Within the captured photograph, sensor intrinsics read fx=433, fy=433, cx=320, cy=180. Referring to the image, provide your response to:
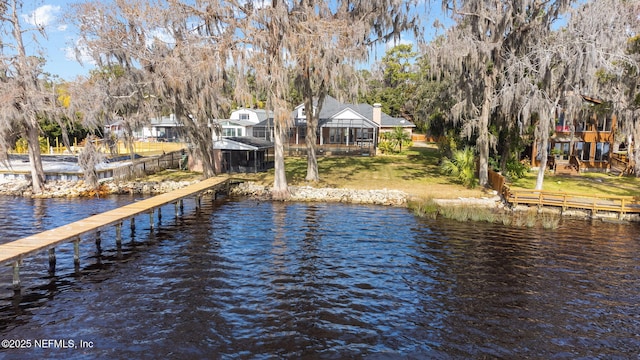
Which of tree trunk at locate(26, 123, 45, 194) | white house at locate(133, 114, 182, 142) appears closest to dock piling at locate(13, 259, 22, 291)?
tree trunk at locate(26, 123, 45, 194)

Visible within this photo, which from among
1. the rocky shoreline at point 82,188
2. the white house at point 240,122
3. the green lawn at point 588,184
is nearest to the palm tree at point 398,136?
the green lawn at point 588,184

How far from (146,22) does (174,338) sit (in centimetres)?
2119

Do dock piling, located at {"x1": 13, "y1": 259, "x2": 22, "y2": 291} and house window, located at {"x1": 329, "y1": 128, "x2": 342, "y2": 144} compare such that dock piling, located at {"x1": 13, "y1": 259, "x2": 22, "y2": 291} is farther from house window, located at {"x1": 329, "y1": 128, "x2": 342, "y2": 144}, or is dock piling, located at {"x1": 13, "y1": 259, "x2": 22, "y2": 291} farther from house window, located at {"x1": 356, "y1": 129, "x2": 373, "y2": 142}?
house window, located at {"x1": 356, "y1": 129, "x2": 373, "y2": 142}

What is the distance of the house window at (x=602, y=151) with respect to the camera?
1503 inches

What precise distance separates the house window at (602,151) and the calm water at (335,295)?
20686 mm

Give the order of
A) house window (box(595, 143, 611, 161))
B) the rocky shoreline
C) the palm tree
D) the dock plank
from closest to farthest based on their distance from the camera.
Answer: the dock plank → the rocky shoreline → house window (box(595, 143, 611, 161)) → the palm tree

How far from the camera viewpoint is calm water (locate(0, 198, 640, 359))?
10414 millimetres

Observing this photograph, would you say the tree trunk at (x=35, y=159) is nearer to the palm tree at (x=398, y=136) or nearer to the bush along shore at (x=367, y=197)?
the bush along shore at (x=367, y=197)

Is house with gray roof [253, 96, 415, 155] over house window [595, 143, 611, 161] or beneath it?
over

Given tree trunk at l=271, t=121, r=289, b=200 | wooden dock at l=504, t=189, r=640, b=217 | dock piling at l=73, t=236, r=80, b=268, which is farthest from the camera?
tree trunk at l=271, t=121, r=289, b=200

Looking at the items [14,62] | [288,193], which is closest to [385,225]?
[288,193]

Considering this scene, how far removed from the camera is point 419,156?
4691 cm

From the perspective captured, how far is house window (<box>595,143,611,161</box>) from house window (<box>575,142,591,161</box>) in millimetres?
797

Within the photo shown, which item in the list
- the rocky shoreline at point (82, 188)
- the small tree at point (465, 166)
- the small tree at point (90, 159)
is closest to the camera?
the small tree at point (90, 159)
